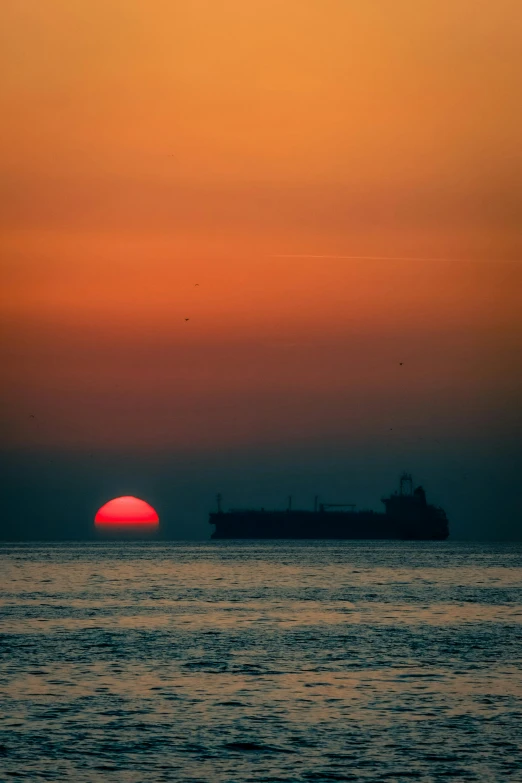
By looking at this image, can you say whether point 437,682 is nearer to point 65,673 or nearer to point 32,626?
point 65,673

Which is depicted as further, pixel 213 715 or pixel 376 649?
pixel 376 649

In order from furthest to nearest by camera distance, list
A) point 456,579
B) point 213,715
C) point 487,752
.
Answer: point 456,579 → point 213,715 → point 487,752

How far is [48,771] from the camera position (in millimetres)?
24188

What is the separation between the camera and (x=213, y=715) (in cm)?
3086

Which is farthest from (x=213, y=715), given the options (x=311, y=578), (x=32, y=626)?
(x=311, y=578)

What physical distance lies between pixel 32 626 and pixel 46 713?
27.8 meters

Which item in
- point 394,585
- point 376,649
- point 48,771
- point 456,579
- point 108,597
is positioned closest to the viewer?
point 48,771

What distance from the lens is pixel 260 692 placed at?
3481cm

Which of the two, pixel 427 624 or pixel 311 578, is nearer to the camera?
pixel 427 624

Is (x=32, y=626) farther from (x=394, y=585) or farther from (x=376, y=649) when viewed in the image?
(x=394, y=585)

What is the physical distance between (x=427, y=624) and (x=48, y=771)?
37.9 meters

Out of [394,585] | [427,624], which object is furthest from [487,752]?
[394,585]

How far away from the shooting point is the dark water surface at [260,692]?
2505 centimetres

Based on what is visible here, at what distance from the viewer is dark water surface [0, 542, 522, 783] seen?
82.2ft
